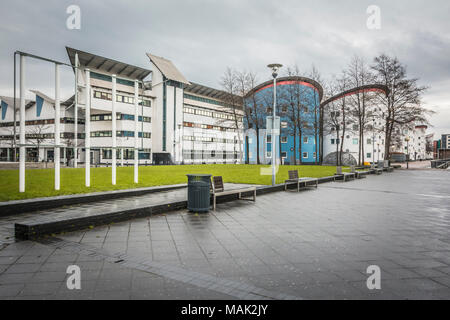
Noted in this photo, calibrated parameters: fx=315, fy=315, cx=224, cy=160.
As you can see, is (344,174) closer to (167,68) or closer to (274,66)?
(274,66)

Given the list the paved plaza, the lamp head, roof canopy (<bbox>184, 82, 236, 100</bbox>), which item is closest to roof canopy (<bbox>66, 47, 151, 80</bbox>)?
roof canopy (<bbox>184, 82, 236, 100</bbox>)

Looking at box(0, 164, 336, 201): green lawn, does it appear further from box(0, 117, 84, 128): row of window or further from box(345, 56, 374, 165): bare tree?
box(0, 117, 84, 128): row of window

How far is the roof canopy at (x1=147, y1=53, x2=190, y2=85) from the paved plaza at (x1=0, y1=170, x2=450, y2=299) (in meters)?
51.0

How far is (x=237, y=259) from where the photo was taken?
4.92 m

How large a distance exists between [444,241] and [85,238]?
275 inches

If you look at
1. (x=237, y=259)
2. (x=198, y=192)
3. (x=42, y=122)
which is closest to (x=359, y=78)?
(x=198, y=192)

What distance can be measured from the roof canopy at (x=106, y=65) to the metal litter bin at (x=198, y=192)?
46.1 m

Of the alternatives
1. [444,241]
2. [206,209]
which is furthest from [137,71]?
[444,241]

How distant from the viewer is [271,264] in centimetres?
468

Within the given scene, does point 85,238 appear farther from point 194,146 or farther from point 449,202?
point 194,146

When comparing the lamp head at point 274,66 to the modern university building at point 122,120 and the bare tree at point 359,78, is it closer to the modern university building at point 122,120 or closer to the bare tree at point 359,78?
the bare tree at point 359,78

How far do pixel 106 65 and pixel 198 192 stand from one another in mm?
50707
